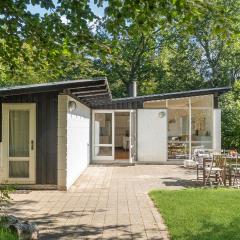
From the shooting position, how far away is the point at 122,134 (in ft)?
→ 70.0

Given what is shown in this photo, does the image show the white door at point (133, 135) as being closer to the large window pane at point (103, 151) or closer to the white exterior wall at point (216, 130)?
the large window pane at point (103, 151)

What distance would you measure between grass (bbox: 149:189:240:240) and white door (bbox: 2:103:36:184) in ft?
10.7

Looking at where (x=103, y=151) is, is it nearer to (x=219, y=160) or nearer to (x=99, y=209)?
(x=219, y=160)

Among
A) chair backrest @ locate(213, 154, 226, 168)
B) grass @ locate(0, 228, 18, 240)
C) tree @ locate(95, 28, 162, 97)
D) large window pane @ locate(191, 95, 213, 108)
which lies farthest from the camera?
tree @ locate(95, 28, 162, 97)

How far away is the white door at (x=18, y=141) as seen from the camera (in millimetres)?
11719

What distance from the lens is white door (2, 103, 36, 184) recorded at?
461 inches

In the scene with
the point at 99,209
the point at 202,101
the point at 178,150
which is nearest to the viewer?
the point at 99,209

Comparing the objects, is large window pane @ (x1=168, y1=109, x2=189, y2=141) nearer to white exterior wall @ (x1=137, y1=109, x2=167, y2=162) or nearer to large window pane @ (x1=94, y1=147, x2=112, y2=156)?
white exterior wall @ (x1=137, y1=109, x2=167, y2=162)

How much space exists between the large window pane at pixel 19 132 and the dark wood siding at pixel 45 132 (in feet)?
0.99

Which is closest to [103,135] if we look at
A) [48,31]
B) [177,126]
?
[177,126]

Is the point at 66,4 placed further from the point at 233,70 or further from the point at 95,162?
the point at 233,70

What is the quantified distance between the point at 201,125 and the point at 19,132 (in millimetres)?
11140

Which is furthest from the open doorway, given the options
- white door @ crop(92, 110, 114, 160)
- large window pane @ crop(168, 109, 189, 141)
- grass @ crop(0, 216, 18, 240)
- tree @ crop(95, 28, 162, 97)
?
tree @ crop(95, 28, 162, 97)

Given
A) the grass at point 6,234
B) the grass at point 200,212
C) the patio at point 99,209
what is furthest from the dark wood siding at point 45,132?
the grass at point 6,234
